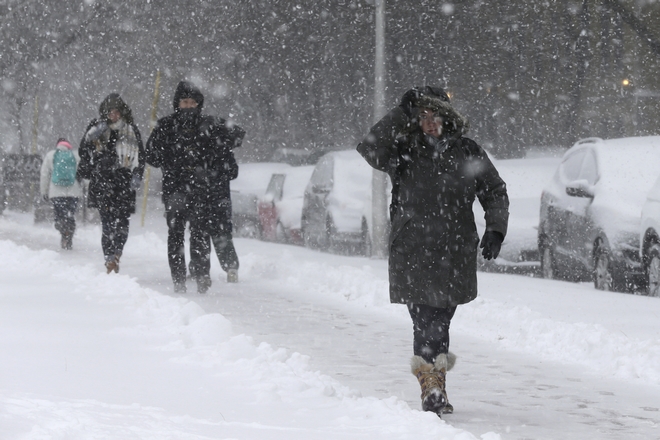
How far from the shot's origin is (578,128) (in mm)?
32531

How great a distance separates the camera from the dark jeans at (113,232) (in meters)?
12.1

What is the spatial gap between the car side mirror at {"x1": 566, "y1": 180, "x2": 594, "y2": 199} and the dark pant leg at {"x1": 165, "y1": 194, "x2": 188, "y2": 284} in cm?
388

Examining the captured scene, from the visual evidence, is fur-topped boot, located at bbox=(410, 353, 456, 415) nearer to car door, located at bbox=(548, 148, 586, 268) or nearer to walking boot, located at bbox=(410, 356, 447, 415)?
walking boot, located at bbox=(410, 356, 447, 415)

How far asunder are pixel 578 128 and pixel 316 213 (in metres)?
15.4

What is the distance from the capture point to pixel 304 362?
648 centimetres

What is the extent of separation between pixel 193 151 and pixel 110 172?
119 cm

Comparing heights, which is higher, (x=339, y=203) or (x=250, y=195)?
(x=339, y=203)

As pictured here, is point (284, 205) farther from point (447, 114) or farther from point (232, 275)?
point (447, 114)

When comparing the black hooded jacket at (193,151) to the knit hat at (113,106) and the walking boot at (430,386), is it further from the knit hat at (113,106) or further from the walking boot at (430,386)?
the walking boot at (430,386)

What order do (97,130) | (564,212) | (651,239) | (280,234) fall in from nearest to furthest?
(651,239)
(97,130)
(564,212)
(280,234)

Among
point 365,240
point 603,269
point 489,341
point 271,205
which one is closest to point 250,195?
point 271,205

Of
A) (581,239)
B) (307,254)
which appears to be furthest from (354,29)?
(581,239)

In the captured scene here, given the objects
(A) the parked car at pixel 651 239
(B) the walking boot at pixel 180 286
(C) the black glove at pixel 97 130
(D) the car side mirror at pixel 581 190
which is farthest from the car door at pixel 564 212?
(C) the black glove at pixel 97 130

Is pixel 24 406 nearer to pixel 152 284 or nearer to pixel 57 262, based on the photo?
pixel 152 284
